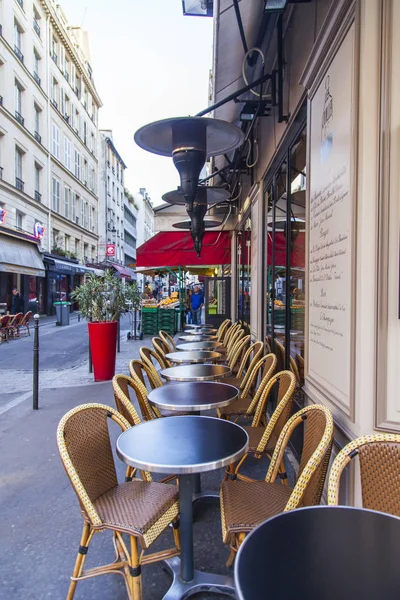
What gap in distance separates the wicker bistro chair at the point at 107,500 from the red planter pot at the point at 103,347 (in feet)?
15.2

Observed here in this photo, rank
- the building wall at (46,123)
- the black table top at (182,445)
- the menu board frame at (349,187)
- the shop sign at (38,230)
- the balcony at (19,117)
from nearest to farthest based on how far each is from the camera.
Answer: the black table top at (182,445), the menu board frame at (349,187), the building wall at (46,123), the balcony at (19,117), the shop sign at (38,230)

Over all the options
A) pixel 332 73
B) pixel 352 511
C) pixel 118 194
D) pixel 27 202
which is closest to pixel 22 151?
pixel 27 202

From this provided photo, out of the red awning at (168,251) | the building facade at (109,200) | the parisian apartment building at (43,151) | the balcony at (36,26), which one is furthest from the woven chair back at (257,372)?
the building facade at (109,200)

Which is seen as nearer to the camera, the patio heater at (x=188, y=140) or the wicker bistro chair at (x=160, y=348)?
the patio heater at (x=188, y=140)

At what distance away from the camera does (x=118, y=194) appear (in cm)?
4975

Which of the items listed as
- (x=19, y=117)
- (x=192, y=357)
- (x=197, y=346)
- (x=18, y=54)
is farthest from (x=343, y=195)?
(x=18, y=54)

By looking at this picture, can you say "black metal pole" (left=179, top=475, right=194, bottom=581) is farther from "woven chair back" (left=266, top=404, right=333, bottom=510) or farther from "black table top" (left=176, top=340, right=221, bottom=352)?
"black table top" (left=176, top=340, right=221, bottom=352)

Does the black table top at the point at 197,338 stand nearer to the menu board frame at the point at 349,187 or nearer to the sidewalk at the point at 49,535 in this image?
the sidewalk at the point at 49,535

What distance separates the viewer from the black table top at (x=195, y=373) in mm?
4129

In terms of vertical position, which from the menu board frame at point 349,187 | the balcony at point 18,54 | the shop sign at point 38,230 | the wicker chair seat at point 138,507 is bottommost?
the wicker chair seat at point 138,507

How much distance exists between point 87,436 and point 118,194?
50.1m

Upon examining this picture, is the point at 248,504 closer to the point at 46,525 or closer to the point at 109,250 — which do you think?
the point at 46,525

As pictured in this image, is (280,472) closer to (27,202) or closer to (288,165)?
(288,165)

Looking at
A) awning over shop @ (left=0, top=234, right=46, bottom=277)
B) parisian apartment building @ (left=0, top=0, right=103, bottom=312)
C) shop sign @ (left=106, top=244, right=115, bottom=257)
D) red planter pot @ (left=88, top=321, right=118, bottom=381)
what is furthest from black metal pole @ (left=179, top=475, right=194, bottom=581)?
shop sign @ (left=106, top=244, right=115, bottom=257)
